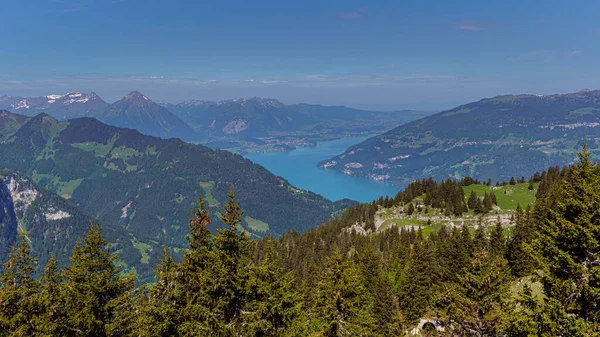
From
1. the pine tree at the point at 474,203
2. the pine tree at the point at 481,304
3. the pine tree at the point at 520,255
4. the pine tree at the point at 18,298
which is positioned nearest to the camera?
the pine tree at the point at 18,298

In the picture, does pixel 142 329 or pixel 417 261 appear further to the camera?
pixel 417 261

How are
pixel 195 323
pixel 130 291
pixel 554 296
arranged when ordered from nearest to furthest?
pixel 554 296
pixel 195 323
pixel 130 291

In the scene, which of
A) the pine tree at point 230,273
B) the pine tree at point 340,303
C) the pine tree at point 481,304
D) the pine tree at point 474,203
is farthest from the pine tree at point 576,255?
the pine tree at point 474,203

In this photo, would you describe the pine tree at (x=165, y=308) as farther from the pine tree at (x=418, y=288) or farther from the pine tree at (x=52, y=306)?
the pine tree at (x=418, y=288)

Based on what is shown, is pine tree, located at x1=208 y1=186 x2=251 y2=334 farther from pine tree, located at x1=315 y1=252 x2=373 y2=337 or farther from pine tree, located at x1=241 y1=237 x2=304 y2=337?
pine tree, located at x1=315 y1=252 x2=373 y2=337

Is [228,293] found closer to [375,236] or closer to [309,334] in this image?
[309,334]

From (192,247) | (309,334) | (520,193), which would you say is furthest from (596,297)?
(520,193)

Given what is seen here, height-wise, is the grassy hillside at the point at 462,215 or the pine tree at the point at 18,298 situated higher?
the pine tree at the point at 18,298
